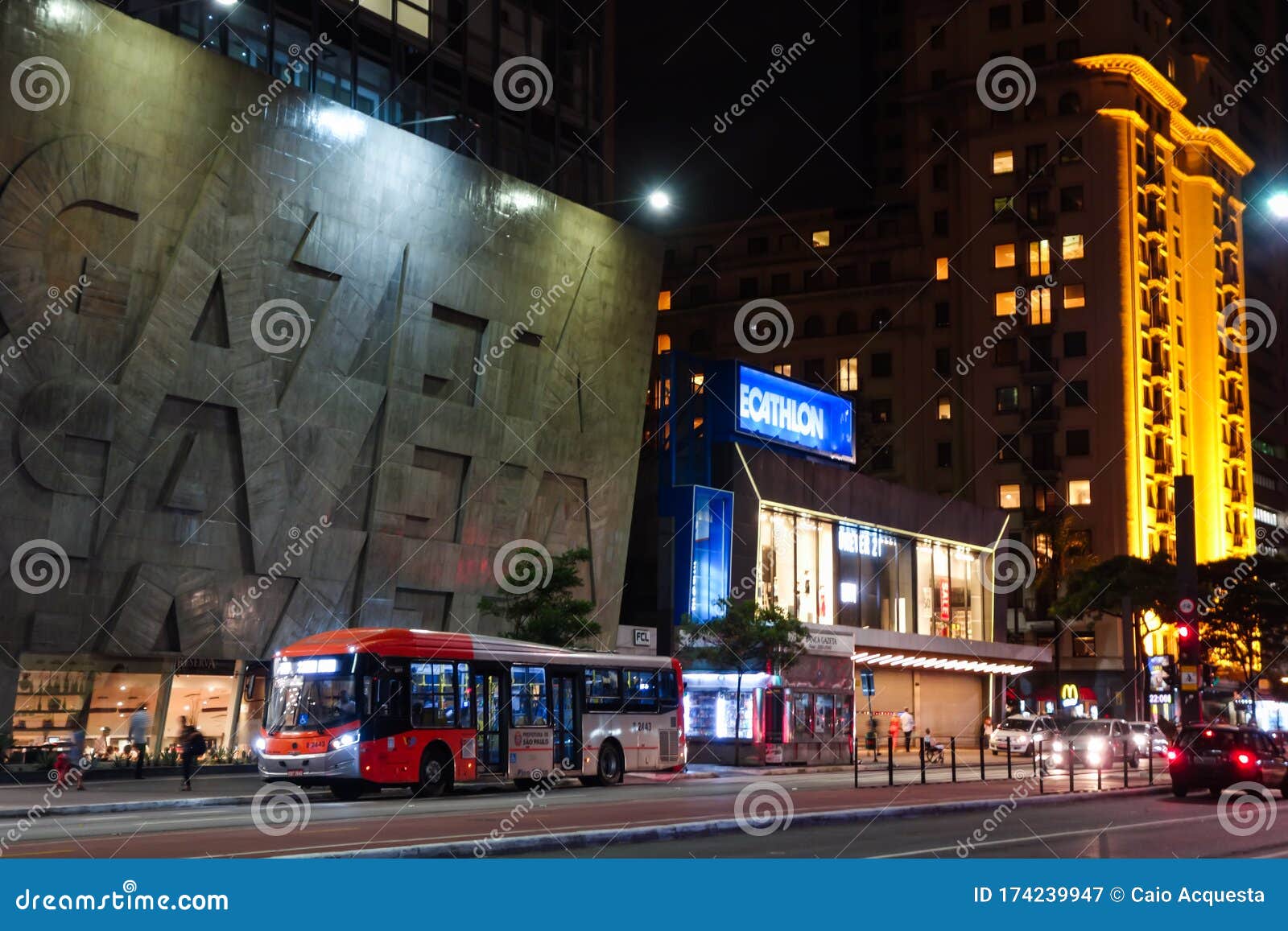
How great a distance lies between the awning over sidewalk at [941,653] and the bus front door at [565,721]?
28.2 metres

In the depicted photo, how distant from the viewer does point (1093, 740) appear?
152 ft

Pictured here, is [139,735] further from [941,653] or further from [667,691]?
[941,653]

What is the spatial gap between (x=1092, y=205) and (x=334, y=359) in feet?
220

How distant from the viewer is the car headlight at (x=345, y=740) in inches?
1091

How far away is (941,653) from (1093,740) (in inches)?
805

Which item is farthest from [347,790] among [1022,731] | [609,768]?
[1022,731]

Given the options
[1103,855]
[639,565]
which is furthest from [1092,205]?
[1103,855]

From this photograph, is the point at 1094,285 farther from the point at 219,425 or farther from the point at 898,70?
the point at 219,425

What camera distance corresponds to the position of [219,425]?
127ft

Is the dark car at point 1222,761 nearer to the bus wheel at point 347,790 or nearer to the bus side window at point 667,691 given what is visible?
the bus side window at point 667,691

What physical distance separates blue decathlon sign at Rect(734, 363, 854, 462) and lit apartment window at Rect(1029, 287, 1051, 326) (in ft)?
119

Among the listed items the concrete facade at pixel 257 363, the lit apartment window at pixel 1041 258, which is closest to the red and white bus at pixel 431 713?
the concrete facade at pixel 257 363

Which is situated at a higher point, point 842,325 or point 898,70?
point 898,70

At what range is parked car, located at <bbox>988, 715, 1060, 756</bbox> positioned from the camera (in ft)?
184
